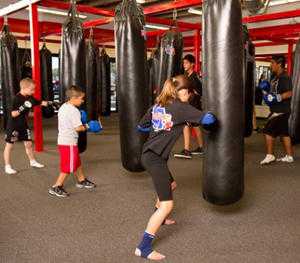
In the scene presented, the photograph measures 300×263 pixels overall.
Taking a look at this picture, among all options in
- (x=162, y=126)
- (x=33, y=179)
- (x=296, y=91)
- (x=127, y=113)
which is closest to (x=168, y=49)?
(x=296, y=91)

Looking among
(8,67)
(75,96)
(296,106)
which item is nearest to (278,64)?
(296,106)

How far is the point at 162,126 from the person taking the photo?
2.18 meters

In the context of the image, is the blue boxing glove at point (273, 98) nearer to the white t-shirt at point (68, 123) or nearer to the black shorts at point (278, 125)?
the black shorts at point (278, 125)

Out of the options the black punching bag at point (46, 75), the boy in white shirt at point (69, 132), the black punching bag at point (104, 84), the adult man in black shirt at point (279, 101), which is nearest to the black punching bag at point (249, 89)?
the adult man in black shirt at point (279, 101)

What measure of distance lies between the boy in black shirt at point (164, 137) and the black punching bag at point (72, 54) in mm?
1655

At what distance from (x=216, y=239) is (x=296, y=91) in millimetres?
2178

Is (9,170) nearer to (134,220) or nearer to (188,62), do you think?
(134,220)

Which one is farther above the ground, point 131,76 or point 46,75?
point 46,75

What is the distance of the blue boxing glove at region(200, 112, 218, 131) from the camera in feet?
6.59

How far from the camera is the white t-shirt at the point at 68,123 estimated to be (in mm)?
3098

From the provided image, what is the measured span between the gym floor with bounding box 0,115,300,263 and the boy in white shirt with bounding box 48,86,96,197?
0.23m

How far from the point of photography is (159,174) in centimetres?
218

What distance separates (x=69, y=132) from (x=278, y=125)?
98.1 inches

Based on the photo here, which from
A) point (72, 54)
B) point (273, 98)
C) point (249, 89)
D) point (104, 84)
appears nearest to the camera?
point (72, 54)
